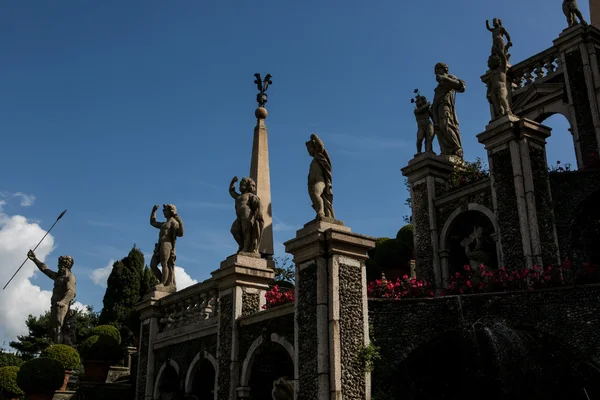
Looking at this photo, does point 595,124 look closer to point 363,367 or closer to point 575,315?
point 575,315

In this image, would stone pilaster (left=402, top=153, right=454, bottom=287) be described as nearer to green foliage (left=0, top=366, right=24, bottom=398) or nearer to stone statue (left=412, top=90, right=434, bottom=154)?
stone statue (left=412, top=90, right=434, bottom=154)

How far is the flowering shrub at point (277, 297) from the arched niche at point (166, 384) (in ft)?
13.9

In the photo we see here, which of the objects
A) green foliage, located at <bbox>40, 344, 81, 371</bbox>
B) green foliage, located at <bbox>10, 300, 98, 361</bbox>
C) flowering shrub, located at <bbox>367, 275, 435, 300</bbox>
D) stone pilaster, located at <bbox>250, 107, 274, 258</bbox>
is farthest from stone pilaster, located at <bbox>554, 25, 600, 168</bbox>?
green foliage, located at <bbox>10, 300, 98, 361</bbox>

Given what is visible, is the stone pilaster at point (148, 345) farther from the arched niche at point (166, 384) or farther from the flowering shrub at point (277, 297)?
the flowering shrub at point (277, 297)

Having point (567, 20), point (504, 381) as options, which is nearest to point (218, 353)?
point (504, 381)

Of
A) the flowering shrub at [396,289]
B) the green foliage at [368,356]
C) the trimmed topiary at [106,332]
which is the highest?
the trimmed topiary at [106,332]

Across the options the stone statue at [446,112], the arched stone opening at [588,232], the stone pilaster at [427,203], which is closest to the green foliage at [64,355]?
the stone pilaster at [427,203]

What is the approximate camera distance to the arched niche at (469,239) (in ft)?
59.2

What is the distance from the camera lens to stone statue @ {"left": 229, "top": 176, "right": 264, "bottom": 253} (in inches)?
646

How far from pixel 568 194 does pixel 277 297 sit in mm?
7745

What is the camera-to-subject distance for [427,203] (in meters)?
20.2

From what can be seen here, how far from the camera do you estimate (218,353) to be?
1603 centimetres

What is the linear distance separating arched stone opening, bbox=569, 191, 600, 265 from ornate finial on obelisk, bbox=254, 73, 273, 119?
15.4 meters

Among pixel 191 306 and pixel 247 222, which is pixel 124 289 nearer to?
pixel 191 306
